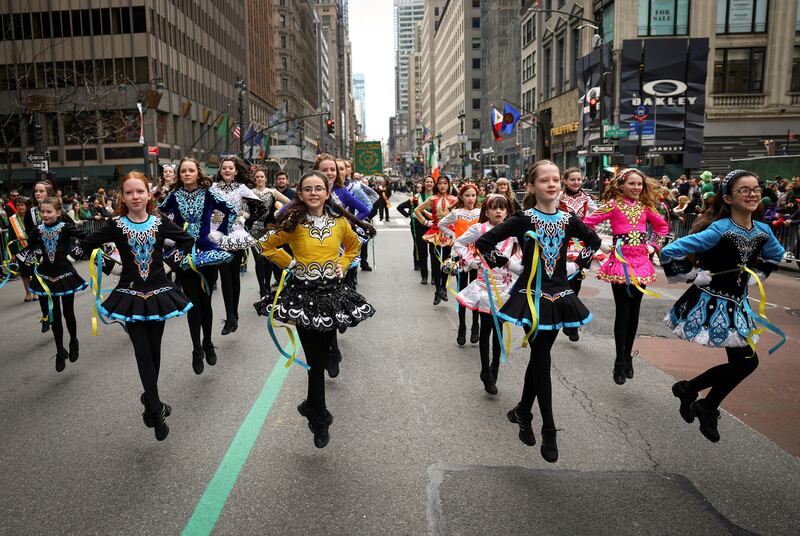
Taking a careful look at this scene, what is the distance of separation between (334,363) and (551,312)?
2841 mm

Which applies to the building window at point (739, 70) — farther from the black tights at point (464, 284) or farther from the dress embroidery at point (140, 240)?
the dress embroidery at point (140, 240)

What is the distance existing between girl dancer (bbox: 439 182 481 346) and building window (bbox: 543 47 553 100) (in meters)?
49.1

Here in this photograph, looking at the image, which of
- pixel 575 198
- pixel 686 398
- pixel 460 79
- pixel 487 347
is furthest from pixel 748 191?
pixel 460 79

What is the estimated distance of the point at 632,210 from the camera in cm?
679

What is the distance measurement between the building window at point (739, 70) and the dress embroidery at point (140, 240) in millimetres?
41559

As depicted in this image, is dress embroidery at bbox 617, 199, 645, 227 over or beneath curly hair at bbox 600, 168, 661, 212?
beneath

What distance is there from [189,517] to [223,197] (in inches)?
170

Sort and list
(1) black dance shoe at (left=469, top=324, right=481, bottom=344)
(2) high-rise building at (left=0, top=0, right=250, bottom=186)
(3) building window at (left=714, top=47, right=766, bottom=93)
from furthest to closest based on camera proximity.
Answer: (2) high-rise building at (left=0, top=0, right=250, bottom=186)
(3) building window at (left=714, top=47, right=766, bottom=93)
(1) black dance shoe at (left=469, top=324, right=481, bottom=344)

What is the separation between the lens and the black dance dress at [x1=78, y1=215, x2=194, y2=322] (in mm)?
4973

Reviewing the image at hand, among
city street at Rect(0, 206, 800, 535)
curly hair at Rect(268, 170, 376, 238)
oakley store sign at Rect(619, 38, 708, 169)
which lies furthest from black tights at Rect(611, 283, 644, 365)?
oakley store sign at Rect(619, 38, 708, 169)

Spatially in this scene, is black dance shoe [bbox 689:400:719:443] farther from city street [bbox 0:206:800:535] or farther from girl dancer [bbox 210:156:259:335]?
girl dancer [bbox 210:156:259:335]

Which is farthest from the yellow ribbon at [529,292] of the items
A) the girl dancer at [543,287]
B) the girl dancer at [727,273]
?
the girl dancer at [727,273]

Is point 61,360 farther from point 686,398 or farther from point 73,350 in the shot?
point 686,398

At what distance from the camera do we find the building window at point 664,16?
3866cm
